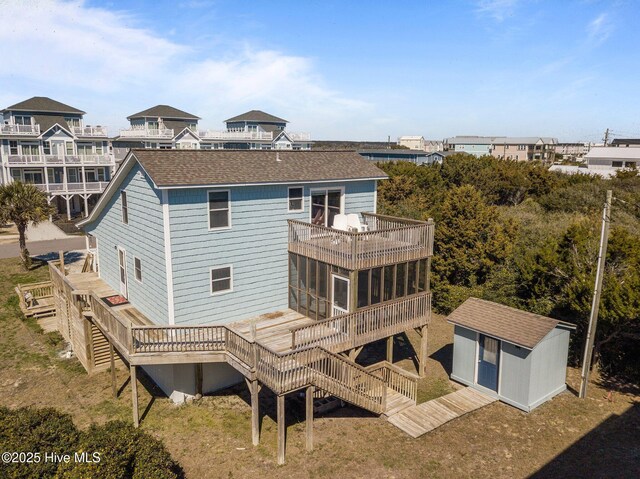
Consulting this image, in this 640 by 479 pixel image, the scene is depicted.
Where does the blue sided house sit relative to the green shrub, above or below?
above

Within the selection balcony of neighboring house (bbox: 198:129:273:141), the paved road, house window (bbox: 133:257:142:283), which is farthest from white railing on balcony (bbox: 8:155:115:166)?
house window (bbox: 133:257:142:283)

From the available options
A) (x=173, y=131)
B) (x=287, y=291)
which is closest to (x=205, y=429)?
(x=287, y=291)

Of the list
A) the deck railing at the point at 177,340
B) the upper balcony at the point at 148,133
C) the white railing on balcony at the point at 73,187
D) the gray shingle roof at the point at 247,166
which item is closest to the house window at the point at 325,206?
the gray shingle roof at the point at 247,166

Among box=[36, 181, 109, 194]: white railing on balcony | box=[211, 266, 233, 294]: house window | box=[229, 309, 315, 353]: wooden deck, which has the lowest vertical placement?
box=[229, 309, 315, 353]: wooden deck

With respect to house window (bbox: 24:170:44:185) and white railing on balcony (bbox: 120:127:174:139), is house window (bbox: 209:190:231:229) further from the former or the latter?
white railing on balcony (bbox: 120:127:174:139)

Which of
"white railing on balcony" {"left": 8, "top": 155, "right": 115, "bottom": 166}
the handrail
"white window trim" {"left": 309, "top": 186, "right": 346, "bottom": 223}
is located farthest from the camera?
"white railing on balcony" {"left": 8, "top": 155, "right": 115, "bottom": 166}

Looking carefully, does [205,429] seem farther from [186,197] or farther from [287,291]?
[186,197]

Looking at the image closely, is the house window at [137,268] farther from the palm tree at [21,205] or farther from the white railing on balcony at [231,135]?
the white railing on balcony at [231,135]
